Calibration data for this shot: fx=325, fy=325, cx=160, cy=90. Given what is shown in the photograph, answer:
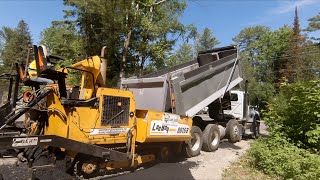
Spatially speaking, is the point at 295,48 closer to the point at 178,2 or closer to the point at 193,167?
the point at 178,2

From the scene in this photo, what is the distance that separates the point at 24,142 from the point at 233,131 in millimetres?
8887

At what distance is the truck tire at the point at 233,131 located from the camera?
12.3 m

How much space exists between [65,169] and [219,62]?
637 cm

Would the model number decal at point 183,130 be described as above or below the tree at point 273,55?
below

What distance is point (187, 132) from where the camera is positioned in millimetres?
8500

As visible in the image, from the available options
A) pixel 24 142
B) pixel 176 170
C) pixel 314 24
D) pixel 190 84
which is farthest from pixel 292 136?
pixel 314 24

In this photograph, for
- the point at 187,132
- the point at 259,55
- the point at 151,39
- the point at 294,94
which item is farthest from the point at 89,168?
the point at 259,55

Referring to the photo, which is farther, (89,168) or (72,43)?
(72,43)

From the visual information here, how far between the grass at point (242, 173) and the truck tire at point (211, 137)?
5.08 ft

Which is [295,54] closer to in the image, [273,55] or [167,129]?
[273,55]

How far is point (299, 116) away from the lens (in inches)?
372

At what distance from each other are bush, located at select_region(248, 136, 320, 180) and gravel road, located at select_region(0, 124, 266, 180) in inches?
39.2

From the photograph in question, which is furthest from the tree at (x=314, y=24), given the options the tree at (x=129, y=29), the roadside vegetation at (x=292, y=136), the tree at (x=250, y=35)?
the roadside vegetation at (x=292, y=136)

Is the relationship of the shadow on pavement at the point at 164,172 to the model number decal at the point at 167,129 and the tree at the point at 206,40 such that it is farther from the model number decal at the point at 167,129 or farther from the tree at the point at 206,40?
the tree at the point at 206,40
